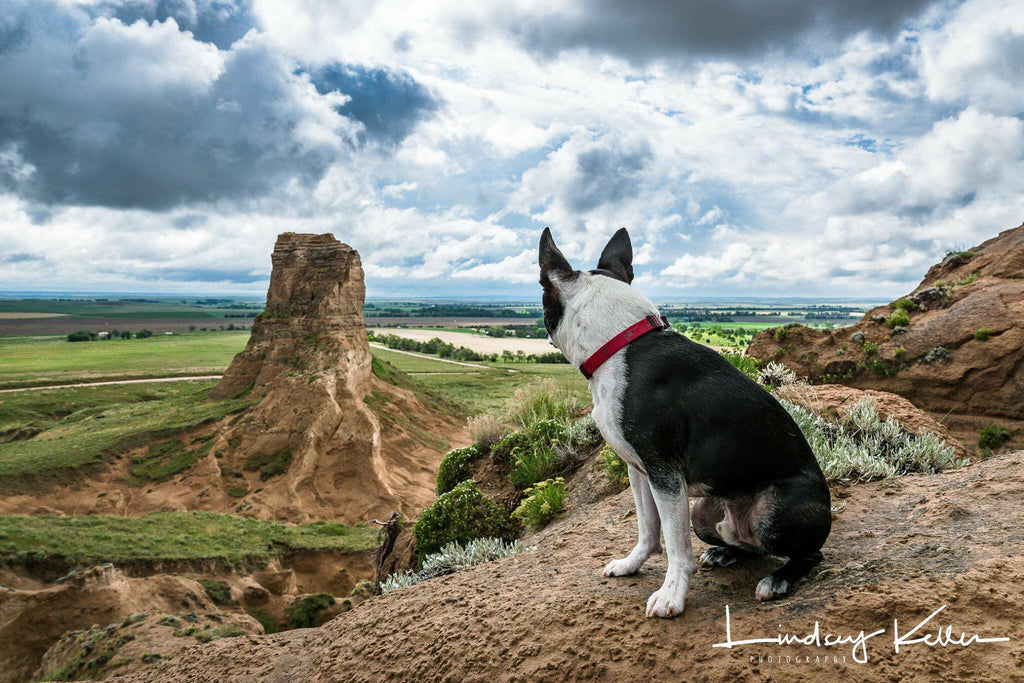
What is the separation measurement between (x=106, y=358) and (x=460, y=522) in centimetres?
8141

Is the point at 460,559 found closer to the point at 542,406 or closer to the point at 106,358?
the point at 542,406

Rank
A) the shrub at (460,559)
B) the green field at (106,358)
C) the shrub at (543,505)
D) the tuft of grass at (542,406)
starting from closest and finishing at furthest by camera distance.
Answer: the shrub at (460,559)
the shrub at (543,505)
the tuft of grass at (542,406)
the green field at (106,358)

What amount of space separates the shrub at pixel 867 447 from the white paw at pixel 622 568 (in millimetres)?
2383

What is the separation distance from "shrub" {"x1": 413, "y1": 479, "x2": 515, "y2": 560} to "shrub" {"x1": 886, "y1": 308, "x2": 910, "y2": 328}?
11773 mm

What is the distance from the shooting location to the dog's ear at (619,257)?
12.3 ft

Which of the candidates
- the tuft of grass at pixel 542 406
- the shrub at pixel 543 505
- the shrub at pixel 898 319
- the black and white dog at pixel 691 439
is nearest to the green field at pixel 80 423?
the tuft of grass at pixel 542 406

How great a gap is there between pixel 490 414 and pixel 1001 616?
8.63m

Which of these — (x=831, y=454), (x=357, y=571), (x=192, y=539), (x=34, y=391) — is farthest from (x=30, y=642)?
(x=34, y=391)

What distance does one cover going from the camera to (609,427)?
329cm

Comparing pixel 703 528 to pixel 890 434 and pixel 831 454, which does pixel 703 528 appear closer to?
pixel 831 454

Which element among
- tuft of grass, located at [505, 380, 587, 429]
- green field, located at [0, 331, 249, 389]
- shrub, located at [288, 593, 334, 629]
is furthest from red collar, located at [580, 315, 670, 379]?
green field, located at [0, 331, 249, 389]

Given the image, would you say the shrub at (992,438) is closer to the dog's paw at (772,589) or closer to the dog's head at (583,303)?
the dog's paw at (772,589)

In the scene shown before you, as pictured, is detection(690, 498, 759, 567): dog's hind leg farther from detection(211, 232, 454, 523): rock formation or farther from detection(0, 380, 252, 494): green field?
detection(0, 380, 252, 494): green field

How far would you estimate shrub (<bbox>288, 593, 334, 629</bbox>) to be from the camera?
44.7 ft
